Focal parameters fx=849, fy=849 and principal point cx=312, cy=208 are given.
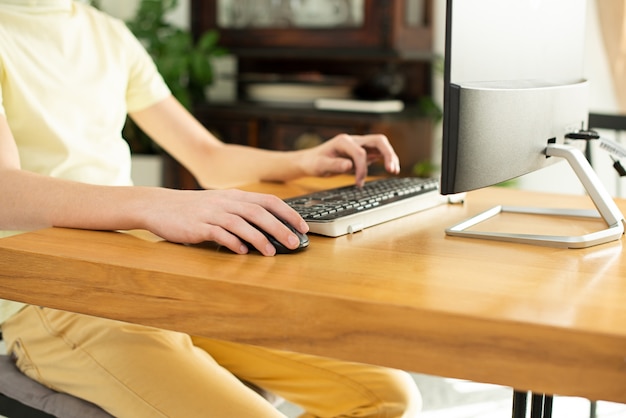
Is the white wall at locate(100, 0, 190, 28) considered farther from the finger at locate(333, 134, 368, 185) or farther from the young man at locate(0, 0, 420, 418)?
the finger at locate(333, 134, 368, 185)

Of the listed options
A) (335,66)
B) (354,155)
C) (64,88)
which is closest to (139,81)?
(64,88)

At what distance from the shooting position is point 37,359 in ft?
3.95

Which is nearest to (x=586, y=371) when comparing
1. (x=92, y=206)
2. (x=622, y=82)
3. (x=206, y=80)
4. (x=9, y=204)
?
(x=92, y=206)

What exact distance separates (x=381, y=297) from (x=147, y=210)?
0.35 meters

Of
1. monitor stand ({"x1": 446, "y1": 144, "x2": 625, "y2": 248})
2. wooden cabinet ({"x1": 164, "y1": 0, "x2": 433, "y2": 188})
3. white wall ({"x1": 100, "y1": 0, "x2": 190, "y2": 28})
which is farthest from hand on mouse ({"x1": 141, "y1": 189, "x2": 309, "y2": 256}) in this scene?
white wall ({"x1": 100, "y1": 0, "x2": 190, "y2": 28})

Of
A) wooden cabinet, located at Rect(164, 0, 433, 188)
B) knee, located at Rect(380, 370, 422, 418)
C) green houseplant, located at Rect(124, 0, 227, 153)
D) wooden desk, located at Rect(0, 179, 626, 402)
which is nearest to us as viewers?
wooden desk, located at Rect(0, 179, 626, 402)

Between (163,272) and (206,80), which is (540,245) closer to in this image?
(163,272)

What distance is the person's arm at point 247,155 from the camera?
1.46 m

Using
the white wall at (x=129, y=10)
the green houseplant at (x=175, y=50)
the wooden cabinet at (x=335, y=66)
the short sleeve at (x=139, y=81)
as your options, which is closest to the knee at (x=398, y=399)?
the short sleeve at (x=139, y=81)

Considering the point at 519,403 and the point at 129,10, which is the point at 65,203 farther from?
the point at 129,10

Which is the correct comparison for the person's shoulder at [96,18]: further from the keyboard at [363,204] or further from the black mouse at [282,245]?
the black mouse at [282,245]

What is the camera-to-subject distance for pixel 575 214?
52.2 inches

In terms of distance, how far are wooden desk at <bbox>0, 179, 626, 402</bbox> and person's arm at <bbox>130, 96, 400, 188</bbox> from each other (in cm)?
40

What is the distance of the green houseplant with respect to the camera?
3645mm
